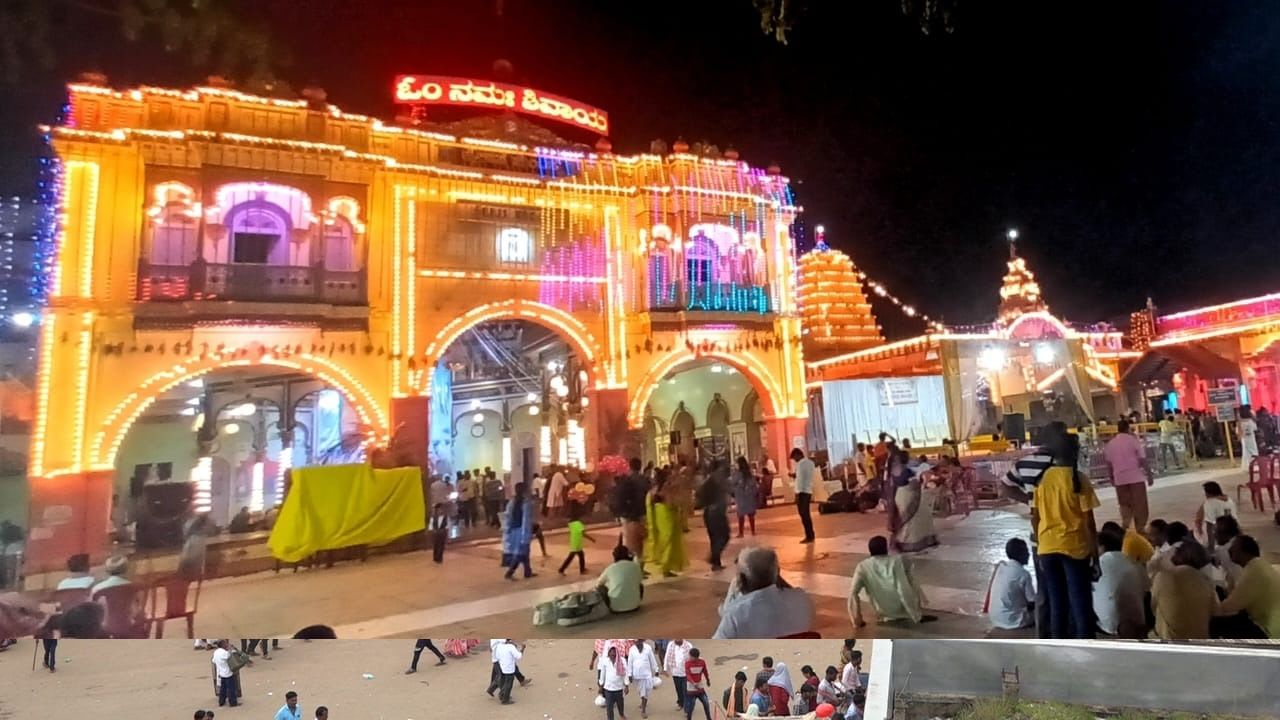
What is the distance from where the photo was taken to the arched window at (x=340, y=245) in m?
1.67

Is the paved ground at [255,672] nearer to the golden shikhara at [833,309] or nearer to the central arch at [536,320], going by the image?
the central arch at [536,320]

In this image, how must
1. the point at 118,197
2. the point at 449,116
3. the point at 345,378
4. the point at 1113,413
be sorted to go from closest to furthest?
the point at 118,197, the point at 345,378, the point at 1113,413, the point at 449,116

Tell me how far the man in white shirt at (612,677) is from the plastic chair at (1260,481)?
2.19 metres

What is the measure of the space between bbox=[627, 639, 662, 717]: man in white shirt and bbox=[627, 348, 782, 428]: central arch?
776mm

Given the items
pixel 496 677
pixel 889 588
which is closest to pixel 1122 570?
pixel 889 588

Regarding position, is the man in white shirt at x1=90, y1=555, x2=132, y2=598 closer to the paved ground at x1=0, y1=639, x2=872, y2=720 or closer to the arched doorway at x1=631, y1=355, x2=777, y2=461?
the paved ground at x1=0, y1=639, x2=872, y2=720

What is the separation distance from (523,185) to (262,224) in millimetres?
712

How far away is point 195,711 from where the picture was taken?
344cm

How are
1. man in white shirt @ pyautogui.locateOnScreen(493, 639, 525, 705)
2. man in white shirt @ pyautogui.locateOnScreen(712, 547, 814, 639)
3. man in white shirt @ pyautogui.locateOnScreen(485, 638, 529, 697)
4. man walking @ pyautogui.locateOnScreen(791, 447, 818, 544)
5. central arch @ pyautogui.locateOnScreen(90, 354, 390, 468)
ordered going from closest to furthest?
central arch @ pyautogui.locateOnScreen(90, 354, 390, 468) → man in white shirt @ pyautogui.locateOnScreen(712, 547, 814, 639) → man walking @ pyautogui.locateOnScreen(791, 447, 818, 544) → man in white shirt @ pyautogui.locateOnScreen(493, 639, 525, 705) → man in white shirt @ pyautogui.locateOnScreen(485, 638, 529, 697)

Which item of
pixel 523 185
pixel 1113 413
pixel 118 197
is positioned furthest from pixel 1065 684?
pixel 118 197

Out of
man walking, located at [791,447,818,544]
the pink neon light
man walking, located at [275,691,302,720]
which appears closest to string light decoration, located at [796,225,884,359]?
man walking, located at [791,447,818,544]

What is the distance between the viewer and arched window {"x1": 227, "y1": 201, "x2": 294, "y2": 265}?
5.25 feet

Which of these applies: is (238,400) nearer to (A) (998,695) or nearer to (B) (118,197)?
(B) (118,197)

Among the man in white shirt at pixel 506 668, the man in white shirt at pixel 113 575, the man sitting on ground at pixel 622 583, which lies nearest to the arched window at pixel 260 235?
the man in white shirt at pixel 113 575
